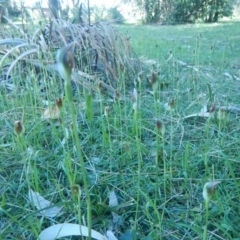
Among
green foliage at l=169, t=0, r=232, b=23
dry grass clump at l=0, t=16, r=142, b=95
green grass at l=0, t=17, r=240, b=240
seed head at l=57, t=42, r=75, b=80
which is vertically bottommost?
green foliage at l=169, t=0, r=232, b=23

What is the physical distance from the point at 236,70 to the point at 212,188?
72.0 inches

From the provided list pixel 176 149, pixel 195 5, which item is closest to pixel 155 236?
pixel 176 149

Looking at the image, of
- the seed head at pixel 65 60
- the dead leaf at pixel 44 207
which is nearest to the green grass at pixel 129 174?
the dead leaf at pixel 44 207

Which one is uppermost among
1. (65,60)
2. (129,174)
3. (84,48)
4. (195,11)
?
(65,60)

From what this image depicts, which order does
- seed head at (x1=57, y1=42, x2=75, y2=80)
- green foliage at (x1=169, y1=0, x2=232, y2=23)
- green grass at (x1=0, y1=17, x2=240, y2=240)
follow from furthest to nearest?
1. green foliage at (x1=169, y1=0, x2=232, y2=23)
2. green grass at (x1=0, y1=17, x2=240, y2=240)
3. seed head at (x1=57, y1=42, x2=75, y2=80)

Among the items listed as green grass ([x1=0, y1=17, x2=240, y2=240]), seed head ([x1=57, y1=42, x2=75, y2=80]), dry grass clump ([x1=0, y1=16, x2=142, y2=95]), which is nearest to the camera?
seed head ([x1=57, y1=42, x2=75, y2=80])

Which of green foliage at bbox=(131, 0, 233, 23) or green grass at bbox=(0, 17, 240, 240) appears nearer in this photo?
green grass at bbox=(0, 17, 240, 240)

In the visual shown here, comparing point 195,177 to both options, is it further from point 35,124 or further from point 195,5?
point 195,5

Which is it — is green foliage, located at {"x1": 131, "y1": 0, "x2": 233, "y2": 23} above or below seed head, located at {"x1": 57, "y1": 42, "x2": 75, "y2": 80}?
below

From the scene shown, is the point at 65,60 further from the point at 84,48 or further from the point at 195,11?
the point at 195,11

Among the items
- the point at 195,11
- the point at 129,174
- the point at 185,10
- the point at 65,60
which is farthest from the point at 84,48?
the point at 195,11

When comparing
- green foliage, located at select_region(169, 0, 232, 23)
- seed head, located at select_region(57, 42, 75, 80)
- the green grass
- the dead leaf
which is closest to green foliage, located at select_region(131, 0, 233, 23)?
green foliage, located at select_region(169, 0, 232, 23)

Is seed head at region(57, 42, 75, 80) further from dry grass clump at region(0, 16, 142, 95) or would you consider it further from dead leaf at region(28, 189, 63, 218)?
dry grass clump at region(0, 16, 142, 95)

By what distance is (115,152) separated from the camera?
81 cm
